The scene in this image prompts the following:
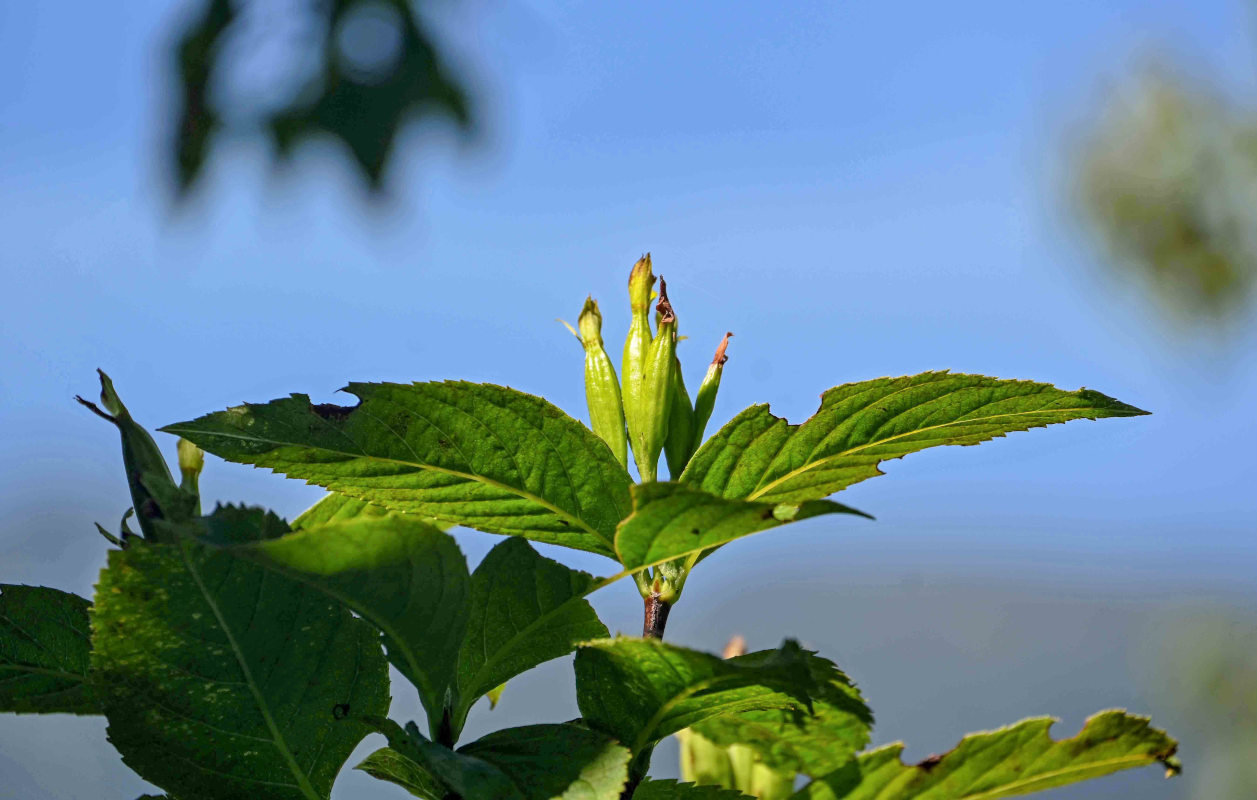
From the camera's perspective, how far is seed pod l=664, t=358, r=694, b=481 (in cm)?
75

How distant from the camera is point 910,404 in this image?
69cm

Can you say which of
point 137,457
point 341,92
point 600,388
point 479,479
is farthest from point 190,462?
point 341,92

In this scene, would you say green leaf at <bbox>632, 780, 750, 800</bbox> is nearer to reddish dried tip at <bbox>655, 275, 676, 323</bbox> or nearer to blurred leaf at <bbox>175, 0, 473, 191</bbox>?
reddish dried tip at <bbox>655, 275, 676, 323</bbox>

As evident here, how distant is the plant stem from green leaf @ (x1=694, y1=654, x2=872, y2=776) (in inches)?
2.8

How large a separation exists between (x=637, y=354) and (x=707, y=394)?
2.7 inches

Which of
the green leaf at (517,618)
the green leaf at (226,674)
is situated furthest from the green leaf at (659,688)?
the green leaf at (226,674)

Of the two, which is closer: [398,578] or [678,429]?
[398,578]

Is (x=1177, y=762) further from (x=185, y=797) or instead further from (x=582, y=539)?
(x=185, y=797)

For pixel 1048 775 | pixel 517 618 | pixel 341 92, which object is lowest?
pixel 1048 775

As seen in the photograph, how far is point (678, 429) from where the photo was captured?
76cm

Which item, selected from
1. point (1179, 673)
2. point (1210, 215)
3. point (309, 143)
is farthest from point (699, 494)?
point (1179, 673)

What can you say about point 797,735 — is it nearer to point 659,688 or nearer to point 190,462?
point 659,688

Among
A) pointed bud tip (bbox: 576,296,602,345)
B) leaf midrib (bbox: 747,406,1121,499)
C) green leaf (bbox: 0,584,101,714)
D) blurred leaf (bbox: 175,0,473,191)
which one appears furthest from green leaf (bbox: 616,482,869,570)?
blurred leaf (bbox: 175,0,473,191)

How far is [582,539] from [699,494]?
19 centimetres
